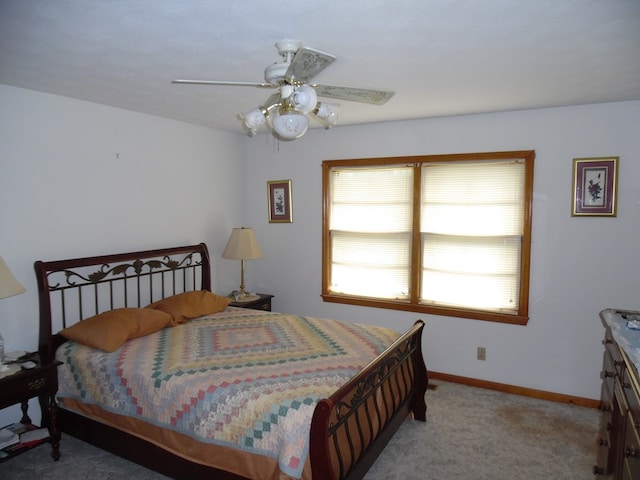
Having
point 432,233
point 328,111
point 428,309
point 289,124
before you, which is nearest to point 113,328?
point 289,124

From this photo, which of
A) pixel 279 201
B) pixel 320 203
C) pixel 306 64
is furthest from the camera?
pixel 279 201

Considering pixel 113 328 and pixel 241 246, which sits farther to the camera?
pixel 241 246

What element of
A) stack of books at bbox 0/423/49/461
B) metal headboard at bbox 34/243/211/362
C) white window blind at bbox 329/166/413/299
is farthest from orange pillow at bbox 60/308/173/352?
white window blind at bbox 329/166/413/299

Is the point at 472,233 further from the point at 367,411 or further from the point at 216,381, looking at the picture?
the point at 216,381

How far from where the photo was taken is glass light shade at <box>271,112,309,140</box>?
75.0 inches

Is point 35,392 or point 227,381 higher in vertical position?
point 227,381

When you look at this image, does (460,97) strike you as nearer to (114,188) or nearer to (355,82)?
(355,82)

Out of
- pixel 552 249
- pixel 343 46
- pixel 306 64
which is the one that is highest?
pixel 343 46

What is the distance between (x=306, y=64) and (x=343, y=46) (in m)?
0.47

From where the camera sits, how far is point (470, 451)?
290cm

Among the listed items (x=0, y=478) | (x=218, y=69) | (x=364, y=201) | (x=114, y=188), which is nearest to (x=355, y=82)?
(x=218, y=69)

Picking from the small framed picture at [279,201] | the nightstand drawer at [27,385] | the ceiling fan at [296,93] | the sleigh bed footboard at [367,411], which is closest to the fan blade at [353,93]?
the ceiling fan at [296,93]

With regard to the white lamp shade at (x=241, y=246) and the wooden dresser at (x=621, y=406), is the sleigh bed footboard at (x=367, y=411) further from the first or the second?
the white lamp shade at (x=241, y=246)

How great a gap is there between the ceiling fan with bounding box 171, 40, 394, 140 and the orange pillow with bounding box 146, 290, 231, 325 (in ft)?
6.41
